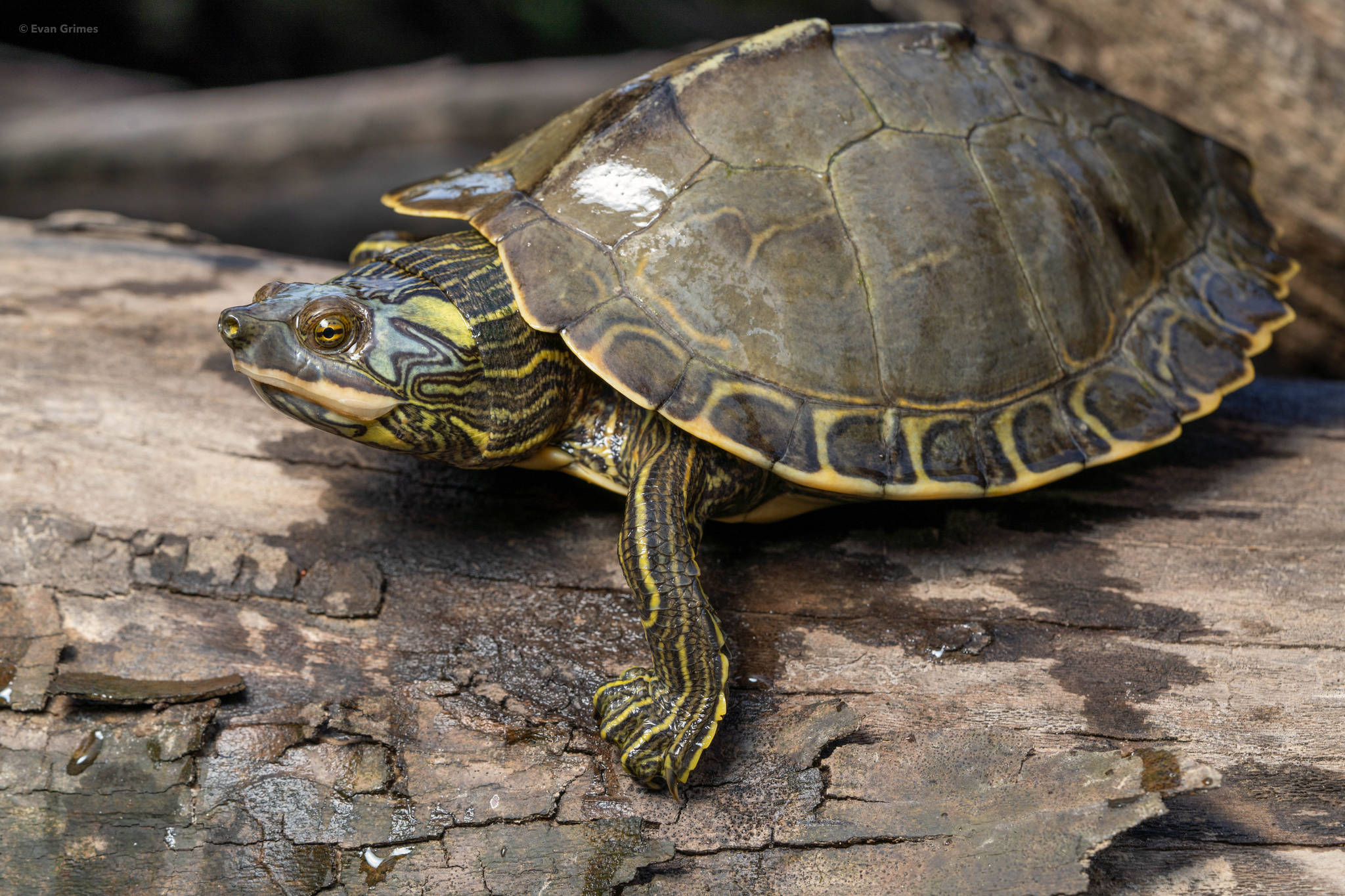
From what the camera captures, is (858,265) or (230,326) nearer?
(230,326)

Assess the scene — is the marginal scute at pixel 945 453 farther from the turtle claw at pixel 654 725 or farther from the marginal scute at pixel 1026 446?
the turtle claw at pixel 654 725

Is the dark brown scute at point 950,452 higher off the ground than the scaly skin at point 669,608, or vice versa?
the dark brown scute at point 950,452

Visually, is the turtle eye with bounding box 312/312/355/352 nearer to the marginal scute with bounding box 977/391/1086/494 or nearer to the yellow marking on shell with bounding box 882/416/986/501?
the yellow marking on shell with bounding box 882/416/986/501

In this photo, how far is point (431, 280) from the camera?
3031 millimetres

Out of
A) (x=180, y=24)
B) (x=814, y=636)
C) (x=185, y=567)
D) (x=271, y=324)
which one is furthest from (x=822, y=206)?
(x=180, y=24)

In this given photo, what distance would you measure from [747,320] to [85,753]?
2388 millimetres

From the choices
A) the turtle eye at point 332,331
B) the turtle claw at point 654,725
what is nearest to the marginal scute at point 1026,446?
the turtle claw at point 654,725

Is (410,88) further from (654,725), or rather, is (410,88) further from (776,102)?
(654,725)

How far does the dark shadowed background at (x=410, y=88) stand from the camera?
543 centimetres

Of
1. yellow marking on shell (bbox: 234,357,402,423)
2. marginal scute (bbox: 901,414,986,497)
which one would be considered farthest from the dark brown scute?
yellow marking on shell (bbox: 234,357,402,423)

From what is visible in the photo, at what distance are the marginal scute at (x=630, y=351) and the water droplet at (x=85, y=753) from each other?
183 cm

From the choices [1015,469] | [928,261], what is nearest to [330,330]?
[928,261]

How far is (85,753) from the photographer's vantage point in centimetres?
267

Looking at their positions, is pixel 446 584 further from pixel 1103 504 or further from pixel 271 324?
pixel 1103 504
